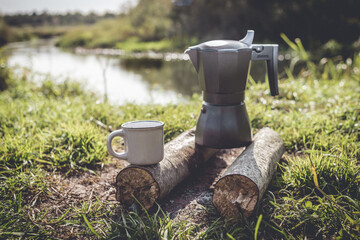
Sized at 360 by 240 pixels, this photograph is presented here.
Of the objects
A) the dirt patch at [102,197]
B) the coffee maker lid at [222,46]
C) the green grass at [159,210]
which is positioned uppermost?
the coffee maker lid at [222,46]

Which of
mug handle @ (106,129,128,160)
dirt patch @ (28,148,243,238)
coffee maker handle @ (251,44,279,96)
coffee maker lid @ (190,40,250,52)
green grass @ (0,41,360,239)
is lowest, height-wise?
dirt patch @ (28,148,243,238)

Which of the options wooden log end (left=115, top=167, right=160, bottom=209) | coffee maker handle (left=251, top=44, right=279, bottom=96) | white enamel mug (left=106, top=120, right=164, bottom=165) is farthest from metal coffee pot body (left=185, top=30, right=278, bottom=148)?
wooden log end (left=115, top=167, right=160, bottom=209)

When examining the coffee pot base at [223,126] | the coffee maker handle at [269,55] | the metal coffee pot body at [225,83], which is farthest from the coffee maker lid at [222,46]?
the coffee pot base at [223,126]

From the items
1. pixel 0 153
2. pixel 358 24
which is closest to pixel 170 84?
pixel 0 153

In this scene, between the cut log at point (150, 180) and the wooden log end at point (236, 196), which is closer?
the wooden log end at point (236, 196)

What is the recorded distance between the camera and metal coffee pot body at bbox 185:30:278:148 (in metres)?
1.85

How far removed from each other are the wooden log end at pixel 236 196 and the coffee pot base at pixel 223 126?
1.36ft

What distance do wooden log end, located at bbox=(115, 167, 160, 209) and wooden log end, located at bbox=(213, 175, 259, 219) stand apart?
36cm

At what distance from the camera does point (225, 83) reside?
190 centimetres

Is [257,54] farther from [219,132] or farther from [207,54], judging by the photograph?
[219,132]

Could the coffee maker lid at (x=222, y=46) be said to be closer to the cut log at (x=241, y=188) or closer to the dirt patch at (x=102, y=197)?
the cut log at (x=241, y=188)

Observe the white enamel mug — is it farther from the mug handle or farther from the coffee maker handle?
the coffee maker handle

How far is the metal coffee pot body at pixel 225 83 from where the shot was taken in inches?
73.0

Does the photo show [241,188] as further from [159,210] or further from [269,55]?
[269,55]
